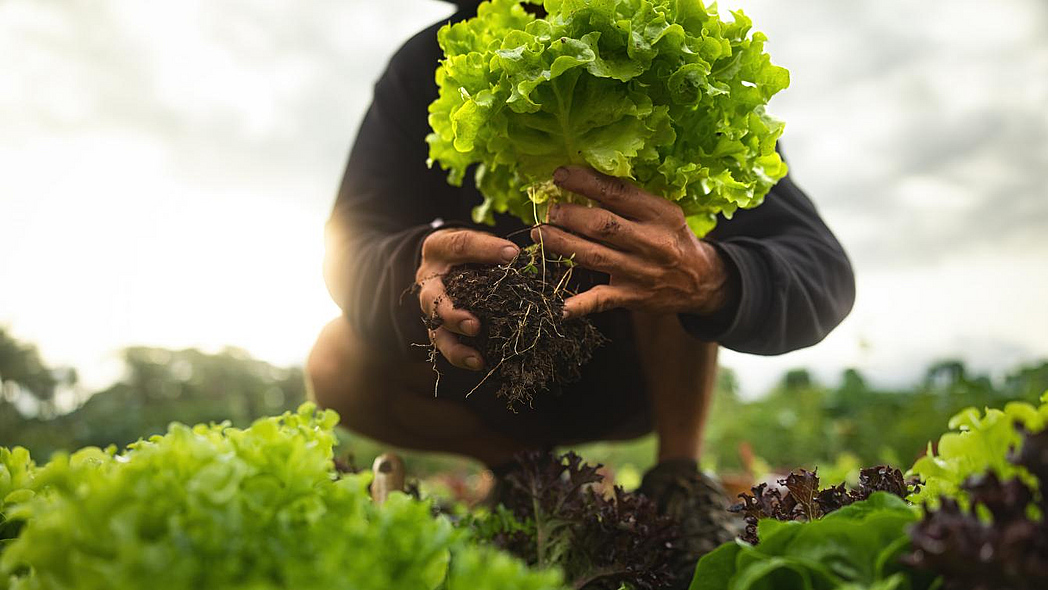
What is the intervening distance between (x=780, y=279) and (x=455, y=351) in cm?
114

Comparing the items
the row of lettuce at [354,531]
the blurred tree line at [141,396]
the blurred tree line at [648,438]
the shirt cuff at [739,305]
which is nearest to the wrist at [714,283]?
the shirt cuff at [739,305]

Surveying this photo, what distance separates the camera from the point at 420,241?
2363 mm

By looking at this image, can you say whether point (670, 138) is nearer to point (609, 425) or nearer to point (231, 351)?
point (609, 425)

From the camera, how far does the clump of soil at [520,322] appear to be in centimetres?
184

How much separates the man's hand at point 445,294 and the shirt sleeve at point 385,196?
0.51m

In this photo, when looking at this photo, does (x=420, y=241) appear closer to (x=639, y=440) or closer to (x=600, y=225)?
(x=600, y=225)

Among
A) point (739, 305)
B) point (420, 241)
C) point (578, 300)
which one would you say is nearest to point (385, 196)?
point (420, 241)

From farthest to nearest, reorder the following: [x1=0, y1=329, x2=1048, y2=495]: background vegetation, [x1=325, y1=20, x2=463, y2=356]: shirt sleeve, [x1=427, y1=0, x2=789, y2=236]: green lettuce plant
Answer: [x1=0, y1=329, x2=1048, y2=495]: background vegetation < [x1=325, y1=20, x2=463, y2=356]: shirt sleeve < [x1=427, y1=0, x2=789, y2=236]: green lettuce plant

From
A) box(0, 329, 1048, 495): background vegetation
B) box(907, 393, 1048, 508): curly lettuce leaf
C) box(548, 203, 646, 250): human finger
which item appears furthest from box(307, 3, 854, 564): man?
box(0, 329, 1048, 495): background vegetation

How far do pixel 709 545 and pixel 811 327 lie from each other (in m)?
0.85

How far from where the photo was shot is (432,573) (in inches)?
43.9

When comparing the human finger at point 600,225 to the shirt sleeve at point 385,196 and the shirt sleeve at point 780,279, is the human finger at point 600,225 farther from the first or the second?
the shirt sleeve at point 385,196

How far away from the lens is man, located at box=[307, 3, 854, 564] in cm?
191

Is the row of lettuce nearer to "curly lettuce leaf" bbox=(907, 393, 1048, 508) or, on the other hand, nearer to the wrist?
"curly lettuce leaf" bbox=(907, 393, 1048, 508)
